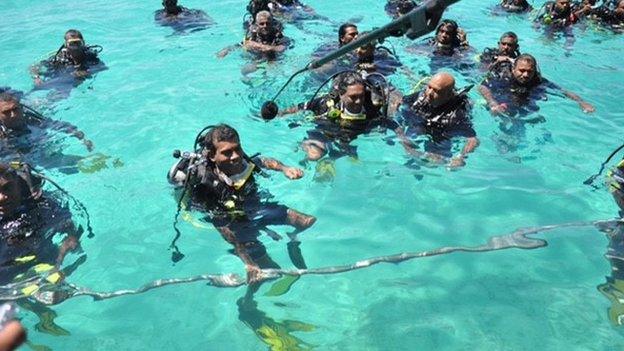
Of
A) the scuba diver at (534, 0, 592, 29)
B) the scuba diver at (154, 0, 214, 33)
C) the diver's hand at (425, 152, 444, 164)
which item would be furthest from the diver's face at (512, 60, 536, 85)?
the scuba diver at (154, 0, 214, 33)

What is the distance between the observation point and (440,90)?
6.55 meters

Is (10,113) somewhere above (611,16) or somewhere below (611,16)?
below

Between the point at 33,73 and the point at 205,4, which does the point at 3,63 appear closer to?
the point at 33,73

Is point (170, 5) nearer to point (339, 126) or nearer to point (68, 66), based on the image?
point (68, 66)

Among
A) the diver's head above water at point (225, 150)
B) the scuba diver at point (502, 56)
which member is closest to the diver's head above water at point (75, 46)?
the diver's head above water at point (225, 150)

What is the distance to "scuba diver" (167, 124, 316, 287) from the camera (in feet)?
15.8

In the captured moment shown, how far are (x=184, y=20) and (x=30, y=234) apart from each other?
8281 mm

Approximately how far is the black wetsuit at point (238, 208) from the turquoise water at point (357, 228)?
21cm

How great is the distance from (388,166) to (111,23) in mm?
8886

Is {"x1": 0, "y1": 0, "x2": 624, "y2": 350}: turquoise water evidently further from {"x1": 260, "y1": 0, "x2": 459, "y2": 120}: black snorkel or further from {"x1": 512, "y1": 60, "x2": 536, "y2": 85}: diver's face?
{"x1": 260, "y1": 0, "x2": 459, "y2": 120}: black snorkel

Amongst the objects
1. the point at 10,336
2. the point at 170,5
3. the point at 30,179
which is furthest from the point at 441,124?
the point at 170,5

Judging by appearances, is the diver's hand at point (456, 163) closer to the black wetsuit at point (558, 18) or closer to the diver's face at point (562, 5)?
the black wetsuit at point (558, 18)

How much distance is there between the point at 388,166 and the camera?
662 cm

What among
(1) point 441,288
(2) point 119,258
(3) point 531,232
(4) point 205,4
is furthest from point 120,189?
(4) point 205,4
